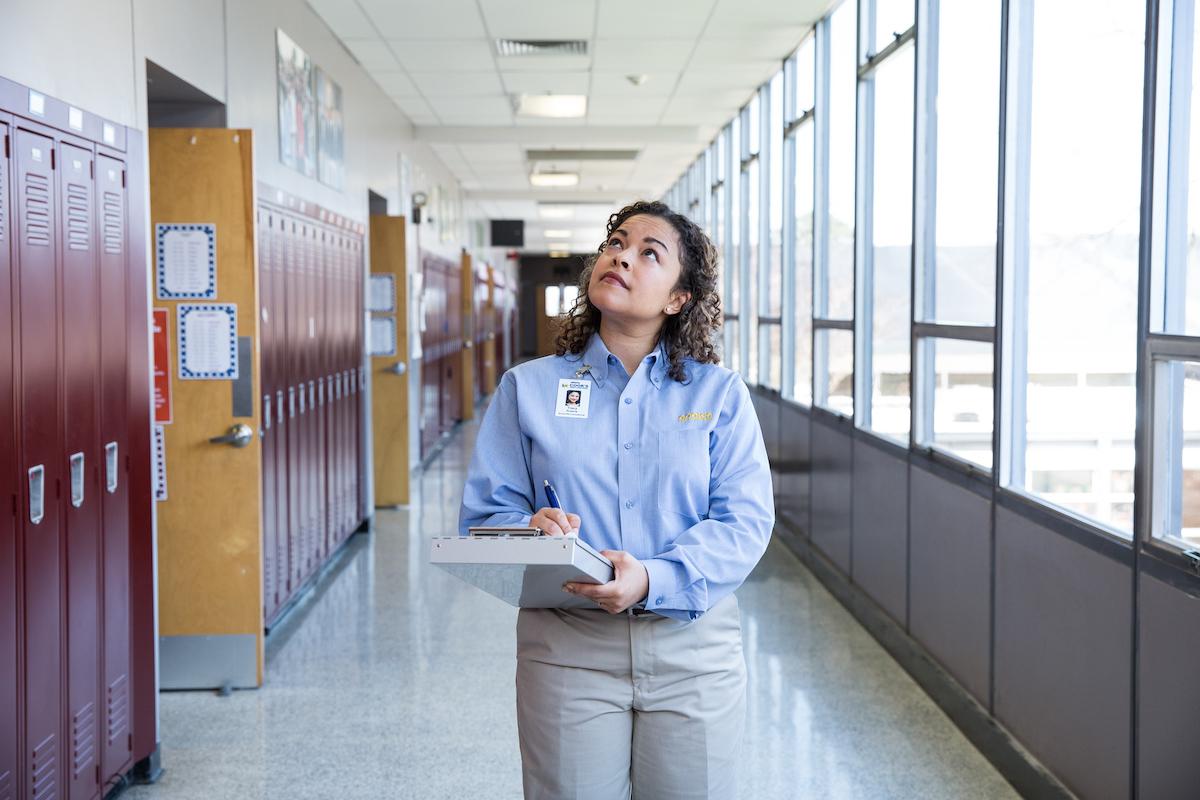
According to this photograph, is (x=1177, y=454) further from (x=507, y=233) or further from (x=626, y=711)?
(x=507, y=233)

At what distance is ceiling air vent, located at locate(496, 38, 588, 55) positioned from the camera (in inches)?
292

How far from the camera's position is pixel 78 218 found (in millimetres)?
3137

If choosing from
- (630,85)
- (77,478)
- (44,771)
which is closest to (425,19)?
(630,85)

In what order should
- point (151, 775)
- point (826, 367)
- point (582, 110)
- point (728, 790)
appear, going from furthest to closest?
point (582, 110) < point (826, 367) < point (151, 775) < point (728, 790)

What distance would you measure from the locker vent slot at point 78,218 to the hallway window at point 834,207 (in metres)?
4.03

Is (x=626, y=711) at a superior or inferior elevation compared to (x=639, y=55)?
inferior

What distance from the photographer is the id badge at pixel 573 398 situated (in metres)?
1.88

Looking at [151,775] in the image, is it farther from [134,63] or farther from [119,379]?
[134,63]

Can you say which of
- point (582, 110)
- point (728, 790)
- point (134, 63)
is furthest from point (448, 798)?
point (582, 110)

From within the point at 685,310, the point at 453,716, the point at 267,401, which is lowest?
the point at 453,716

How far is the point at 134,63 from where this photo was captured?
3.70 meters

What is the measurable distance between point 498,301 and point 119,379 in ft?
60.9

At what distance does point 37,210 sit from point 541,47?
A: 504 cm

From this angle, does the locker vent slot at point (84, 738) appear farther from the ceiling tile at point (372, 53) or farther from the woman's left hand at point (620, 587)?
the ceiling tile at point (372, 53)
